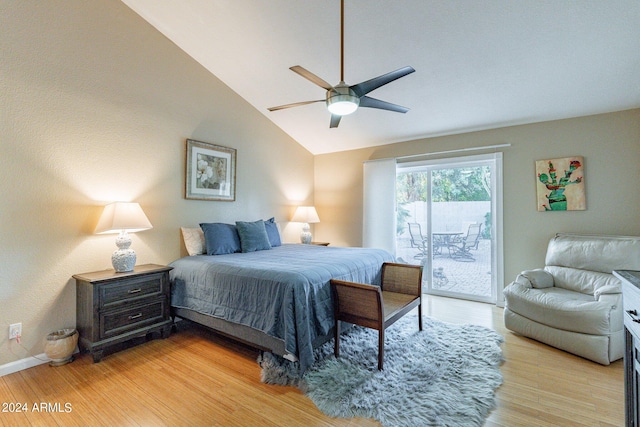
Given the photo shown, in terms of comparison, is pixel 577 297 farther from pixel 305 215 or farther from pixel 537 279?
pixel 305 215

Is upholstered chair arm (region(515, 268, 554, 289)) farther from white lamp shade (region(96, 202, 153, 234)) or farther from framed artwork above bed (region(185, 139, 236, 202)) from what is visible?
white lamp shade (region(96, 202, 153, 234))

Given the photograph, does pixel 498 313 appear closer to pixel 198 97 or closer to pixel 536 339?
pixel 536 339

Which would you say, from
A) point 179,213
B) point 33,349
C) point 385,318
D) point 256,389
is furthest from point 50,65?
point 385,318

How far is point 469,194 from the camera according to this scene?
407cm

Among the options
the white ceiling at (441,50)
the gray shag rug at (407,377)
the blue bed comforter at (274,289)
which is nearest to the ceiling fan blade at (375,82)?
the white ceiling at (441,50)

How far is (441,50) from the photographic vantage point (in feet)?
8.81

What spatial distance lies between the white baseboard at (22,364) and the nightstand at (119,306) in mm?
256

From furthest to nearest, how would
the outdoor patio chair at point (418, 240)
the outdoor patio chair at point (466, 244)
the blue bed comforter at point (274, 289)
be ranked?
the outdoor patio chair at point (418, 240)
the outdoor patio chair at point (466, 244)
the blue bed comforter at point (274, 289)

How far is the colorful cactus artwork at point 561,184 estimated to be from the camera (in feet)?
10.6

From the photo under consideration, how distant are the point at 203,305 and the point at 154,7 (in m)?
3.07

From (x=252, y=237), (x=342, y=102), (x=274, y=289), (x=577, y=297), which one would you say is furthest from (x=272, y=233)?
(x=577, y=297)

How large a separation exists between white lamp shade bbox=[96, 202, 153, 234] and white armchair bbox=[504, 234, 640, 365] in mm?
3751

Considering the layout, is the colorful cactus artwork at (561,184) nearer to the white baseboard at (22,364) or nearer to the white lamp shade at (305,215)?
the white lamp shade at (305,215)

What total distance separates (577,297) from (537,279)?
0.36 meters
